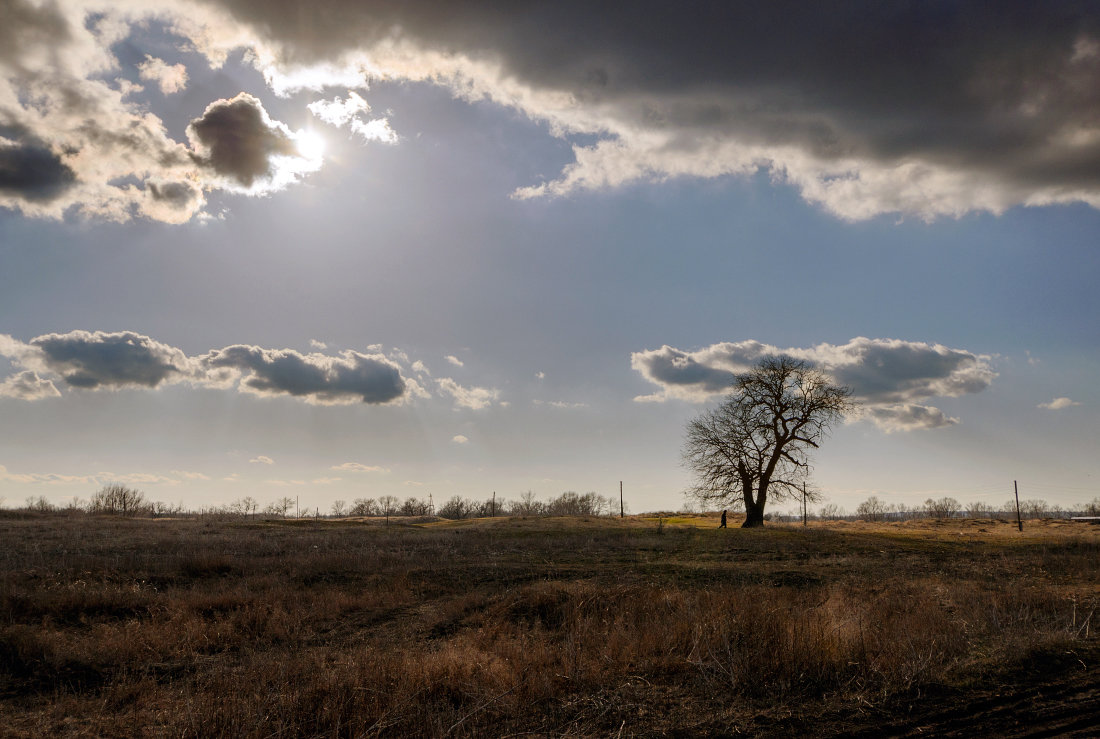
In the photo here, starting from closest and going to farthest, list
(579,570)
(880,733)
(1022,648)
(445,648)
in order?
(880,733) < (1022,648) < (445,648) < (579,570)

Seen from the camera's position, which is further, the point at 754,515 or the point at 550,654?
the point at 754,515

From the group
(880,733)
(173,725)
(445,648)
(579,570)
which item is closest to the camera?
(880,733)

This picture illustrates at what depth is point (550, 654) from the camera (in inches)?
326

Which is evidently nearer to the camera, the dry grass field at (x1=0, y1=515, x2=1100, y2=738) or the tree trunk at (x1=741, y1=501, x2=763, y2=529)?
the dry grass field at (x1=0, y1=515, x2=1100, y2=738)

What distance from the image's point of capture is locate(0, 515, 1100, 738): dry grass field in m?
6.14

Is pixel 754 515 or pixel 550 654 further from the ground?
pixel 550 654

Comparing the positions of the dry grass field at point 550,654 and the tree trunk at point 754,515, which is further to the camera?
the tree trunk at point 754,515

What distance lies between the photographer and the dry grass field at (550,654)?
20.1 ft

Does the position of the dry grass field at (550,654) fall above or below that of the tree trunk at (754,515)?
above

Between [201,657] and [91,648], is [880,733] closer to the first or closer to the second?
[201,657]

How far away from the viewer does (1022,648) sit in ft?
24.9

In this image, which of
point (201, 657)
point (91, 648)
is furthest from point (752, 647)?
point (91, 648)

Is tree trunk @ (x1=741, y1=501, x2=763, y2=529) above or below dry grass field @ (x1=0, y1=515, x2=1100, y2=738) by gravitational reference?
below

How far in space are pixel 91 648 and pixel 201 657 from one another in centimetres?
205
